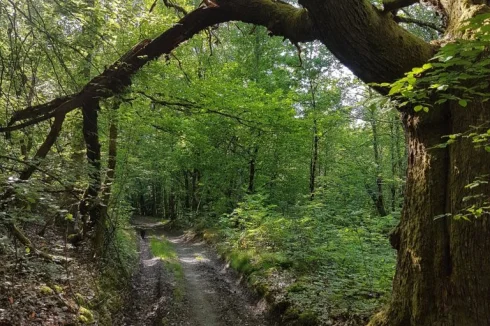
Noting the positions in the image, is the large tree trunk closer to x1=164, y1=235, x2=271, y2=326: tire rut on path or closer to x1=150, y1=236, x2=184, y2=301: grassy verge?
x1=164, y1=235, x2=271, y2=326: tire rut on path

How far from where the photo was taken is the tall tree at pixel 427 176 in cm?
354

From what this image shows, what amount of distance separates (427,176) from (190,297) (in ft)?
25.1

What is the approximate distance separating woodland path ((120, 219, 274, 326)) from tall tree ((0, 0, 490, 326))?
4.73 m

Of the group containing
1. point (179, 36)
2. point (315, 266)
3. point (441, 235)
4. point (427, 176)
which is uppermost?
point (179, 36)

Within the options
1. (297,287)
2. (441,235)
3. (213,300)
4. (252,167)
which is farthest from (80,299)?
(252,167)

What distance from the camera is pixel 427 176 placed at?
13.2 ft

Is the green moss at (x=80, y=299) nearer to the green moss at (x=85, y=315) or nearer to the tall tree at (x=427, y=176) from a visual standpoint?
the green moss at (x=85, y=315)

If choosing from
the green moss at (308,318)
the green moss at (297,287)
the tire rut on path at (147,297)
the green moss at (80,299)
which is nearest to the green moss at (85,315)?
the green moss at (80,299)

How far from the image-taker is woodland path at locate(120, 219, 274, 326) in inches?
321

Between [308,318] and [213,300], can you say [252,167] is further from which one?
[308,318]

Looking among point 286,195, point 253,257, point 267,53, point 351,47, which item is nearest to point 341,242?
point 253,257

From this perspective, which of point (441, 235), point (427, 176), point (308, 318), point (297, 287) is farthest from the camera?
point (297, 287)

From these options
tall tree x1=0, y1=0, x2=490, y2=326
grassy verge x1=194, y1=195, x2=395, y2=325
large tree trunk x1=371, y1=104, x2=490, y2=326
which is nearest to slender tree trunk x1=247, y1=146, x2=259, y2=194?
grassy verge x1=194, y1=195, x2=395, y2=325

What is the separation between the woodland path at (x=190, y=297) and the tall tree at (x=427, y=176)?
4.73 meters
